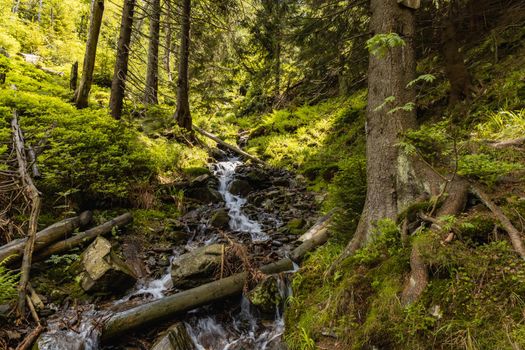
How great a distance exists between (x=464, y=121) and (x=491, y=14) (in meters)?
3.49

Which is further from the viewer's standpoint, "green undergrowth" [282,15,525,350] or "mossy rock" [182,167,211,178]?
"mossy rock" [182,167,211,178]

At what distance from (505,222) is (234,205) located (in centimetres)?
740

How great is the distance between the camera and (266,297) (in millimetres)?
4777

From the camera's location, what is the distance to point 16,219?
5.83 m

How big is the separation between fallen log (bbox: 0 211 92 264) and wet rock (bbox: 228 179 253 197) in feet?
15.5

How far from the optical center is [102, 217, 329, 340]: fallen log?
4.29 meters

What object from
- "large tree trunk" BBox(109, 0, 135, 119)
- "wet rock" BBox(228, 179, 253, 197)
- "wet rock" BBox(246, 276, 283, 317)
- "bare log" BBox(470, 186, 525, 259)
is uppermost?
"large tree trunk" BBox(109, 0, 135, 119)

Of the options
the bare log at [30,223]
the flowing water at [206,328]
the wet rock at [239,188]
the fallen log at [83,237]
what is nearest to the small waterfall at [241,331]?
the flowing water at [206,328]

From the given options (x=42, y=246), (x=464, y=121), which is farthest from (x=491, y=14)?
(x=42, y=246)

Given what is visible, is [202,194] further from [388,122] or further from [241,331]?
[388,122]

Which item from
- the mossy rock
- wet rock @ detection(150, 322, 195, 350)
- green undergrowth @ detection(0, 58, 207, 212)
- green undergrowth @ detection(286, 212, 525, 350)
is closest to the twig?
wet rock @ detection(150, 322, 195, 350)

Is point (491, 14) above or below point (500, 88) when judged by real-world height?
above

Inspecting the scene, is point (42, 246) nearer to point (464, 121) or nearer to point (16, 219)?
point (16, 219)

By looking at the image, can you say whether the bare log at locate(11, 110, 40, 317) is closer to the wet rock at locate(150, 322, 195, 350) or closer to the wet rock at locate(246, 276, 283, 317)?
the wet rock at locate(150, 322, 195, 350)
